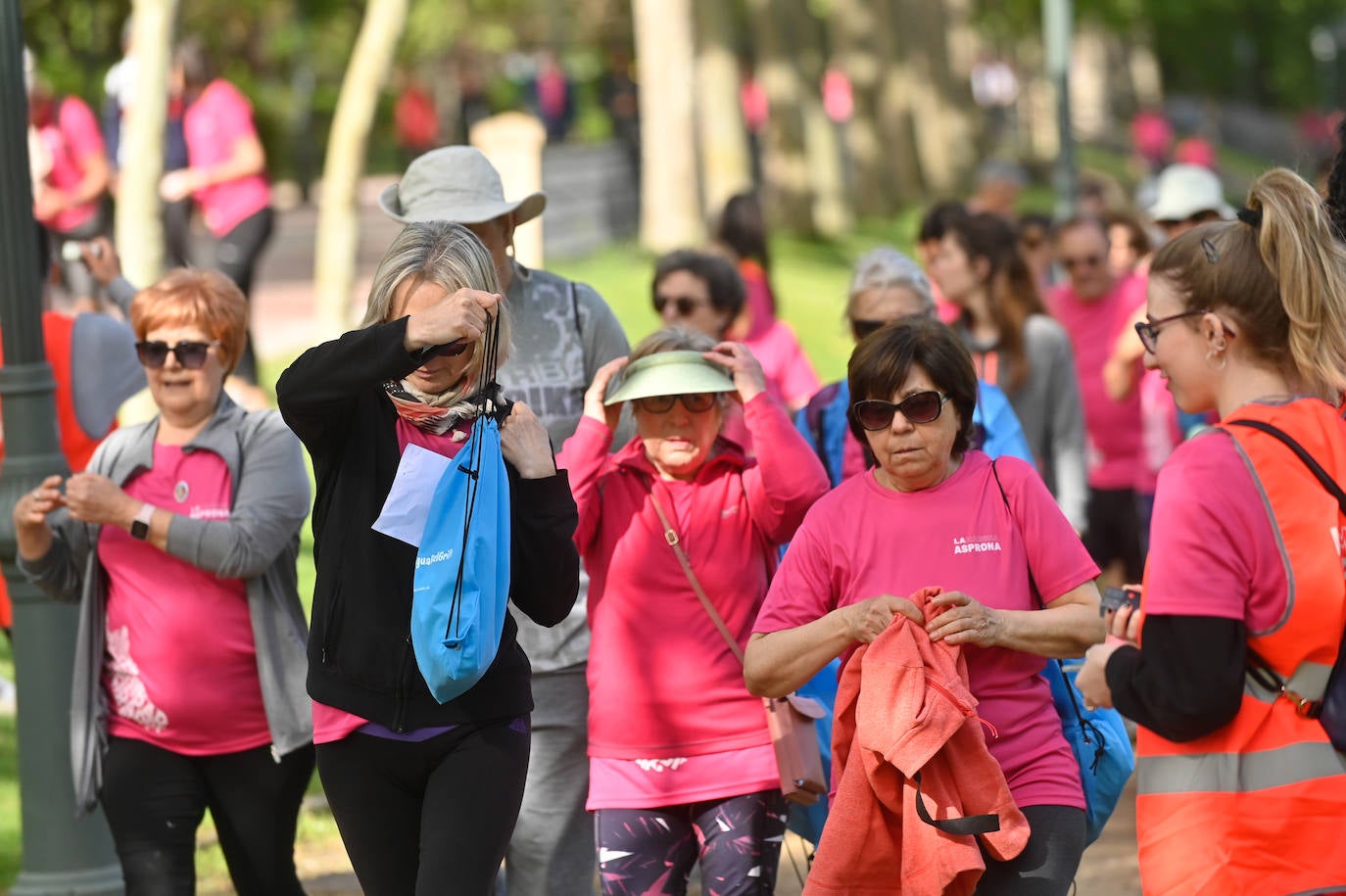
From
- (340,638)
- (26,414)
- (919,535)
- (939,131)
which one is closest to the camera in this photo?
(340,638)

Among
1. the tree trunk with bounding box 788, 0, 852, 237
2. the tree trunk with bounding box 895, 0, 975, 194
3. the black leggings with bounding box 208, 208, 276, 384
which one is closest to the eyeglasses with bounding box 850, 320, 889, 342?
the black leggings with bounding box 208, 208, 276, 384

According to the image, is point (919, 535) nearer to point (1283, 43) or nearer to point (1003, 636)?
point (1003, 636)

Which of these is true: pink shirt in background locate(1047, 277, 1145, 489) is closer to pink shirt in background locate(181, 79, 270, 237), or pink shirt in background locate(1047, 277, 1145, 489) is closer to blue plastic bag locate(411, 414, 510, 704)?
pink shirt in background locate(181, 79, 270, 237)

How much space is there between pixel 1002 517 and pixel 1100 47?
2745 inches

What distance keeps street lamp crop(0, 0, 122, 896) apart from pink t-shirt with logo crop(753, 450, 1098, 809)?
2698 mm

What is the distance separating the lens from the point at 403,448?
14.0 ft

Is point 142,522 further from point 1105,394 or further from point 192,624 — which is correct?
point 1105,394

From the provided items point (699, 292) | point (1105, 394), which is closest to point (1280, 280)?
point (699, 292)

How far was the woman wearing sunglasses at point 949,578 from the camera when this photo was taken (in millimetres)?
4391

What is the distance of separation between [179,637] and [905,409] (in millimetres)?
2102

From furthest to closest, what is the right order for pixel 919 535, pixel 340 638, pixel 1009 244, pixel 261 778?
pixel 1009 244 < pixel 261 778 < pixel 919 535 < pixel 340 638

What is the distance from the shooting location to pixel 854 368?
15.4 ft

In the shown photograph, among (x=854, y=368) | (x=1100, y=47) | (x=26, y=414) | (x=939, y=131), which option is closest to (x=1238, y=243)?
(x=854, y=368)

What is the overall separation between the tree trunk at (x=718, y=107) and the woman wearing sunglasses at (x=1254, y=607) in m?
20.9
